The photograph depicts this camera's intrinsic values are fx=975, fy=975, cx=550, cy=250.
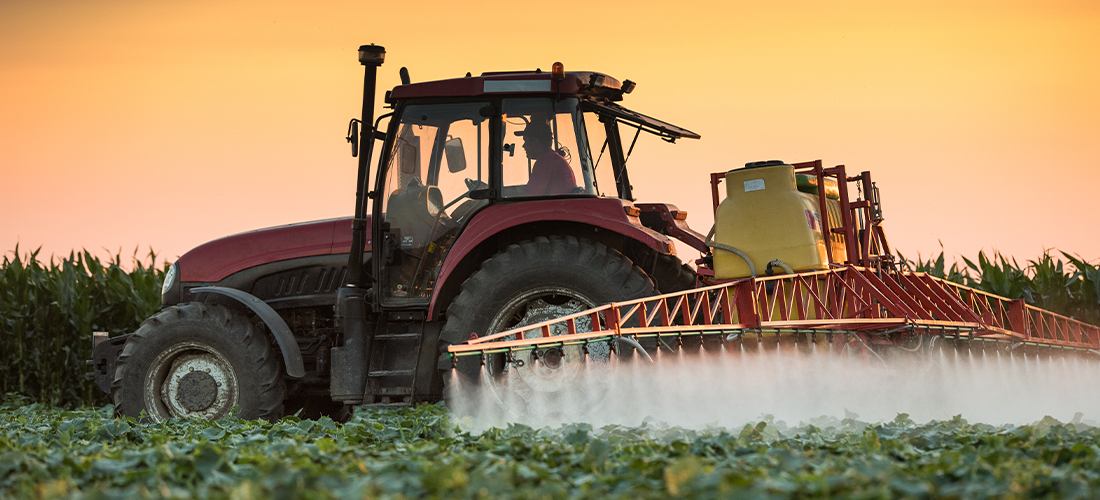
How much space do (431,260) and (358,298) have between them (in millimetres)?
620

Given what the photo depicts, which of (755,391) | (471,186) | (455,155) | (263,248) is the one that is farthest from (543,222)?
(263,248)

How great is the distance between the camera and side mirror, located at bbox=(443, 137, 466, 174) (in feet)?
22.7

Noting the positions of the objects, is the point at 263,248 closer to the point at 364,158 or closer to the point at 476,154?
the point at 364,158

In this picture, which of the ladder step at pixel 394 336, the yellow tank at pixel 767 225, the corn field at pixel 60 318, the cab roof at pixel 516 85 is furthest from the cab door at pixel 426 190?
the corn field at pixel 60 318

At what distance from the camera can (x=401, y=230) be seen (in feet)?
23.6

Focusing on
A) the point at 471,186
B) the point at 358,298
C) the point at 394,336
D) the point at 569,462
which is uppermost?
the point at 471,186

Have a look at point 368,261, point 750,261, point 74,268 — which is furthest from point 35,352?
point 750,261

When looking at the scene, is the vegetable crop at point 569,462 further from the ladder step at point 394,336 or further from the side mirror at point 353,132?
the side mirror at point 353,132

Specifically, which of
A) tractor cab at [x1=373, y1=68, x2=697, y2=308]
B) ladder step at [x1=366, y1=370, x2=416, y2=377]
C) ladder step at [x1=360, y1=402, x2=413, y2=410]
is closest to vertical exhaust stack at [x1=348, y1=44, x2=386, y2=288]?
tractor cab at [x1=373, y1=68, x2=697, y2=308]

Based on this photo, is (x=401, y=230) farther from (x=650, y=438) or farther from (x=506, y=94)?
(x=650, y=438)

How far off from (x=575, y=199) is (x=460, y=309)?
1.03 metres

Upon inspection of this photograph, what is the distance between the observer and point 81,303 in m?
12.3

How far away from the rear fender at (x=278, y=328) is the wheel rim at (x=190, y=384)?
1.42ft

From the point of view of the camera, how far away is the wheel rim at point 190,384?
7355mm
